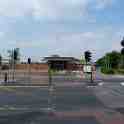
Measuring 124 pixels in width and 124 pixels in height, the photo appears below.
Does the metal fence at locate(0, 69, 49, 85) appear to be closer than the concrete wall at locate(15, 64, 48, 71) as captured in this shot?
Yes

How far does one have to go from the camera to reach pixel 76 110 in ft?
44.7

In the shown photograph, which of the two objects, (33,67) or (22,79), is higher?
(33,67)

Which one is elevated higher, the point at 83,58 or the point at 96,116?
the point at 83,58

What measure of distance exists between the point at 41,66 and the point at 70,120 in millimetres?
58779

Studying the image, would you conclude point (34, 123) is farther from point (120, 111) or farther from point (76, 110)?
point (120, 111)

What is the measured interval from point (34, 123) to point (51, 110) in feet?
10.3

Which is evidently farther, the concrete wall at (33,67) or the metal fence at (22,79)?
the concrete wall at (33,67)

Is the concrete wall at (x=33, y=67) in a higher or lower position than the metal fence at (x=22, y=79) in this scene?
higher

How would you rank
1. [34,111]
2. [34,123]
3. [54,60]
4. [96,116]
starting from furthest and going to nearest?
[54,60] → [34,111] → [96,116] → [34,123]

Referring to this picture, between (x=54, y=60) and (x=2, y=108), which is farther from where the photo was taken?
(x=54, y=60)

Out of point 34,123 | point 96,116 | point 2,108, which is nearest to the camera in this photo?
point 34,123

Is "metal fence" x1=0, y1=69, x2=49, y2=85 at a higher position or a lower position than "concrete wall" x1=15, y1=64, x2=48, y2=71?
lower

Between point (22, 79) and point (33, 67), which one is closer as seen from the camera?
point (22, 79)

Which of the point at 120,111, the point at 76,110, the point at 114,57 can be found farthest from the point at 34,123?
the point at 114,57
